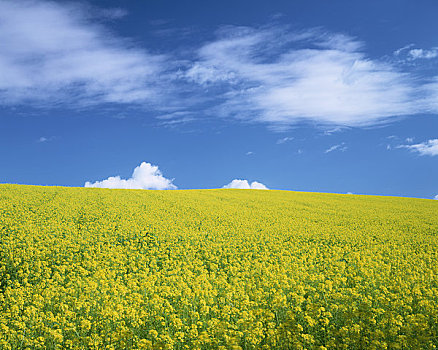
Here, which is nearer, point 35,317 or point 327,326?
point 327,326

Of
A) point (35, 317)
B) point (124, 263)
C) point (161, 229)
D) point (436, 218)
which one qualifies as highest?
point (436, 218)

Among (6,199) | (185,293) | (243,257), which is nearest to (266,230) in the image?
(243,257)

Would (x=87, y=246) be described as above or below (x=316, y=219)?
below

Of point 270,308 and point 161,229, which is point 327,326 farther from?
point 161,229

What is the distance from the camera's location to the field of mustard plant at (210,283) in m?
6.92

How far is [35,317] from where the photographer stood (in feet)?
26.1

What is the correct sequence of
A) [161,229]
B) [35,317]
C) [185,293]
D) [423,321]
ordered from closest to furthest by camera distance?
[423,321] < [35,317] < [185,293] < [161,229]

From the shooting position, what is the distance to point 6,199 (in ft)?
94.0

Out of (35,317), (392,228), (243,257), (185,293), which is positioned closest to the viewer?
(35,317)

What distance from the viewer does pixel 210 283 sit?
1048 centimetres

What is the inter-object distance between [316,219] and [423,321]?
18777mm

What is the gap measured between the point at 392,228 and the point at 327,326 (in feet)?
58.5

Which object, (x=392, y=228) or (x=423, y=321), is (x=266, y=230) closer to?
(x=392, y=228)

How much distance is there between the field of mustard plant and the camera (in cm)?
692
